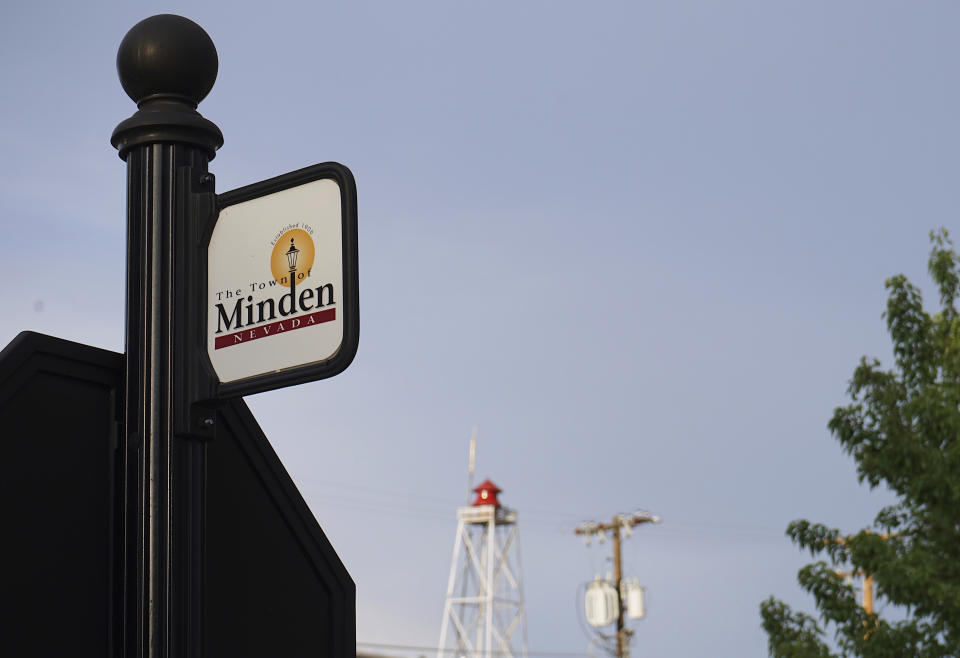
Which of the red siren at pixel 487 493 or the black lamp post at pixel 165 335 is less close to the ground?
the red siren at pixel 487 493

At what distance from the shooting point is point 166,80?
2.66 m

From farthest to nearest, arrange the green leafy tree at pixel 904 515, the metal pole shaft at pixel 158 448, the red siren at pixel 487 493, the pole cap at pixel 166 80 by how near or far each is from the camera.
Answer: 1. the red siren at pixel 487 493
2. the green leafy tree at pixel 904 515
3. the pole cap at pixel 166 80
4. the metal pole shaft at pixel 158 448

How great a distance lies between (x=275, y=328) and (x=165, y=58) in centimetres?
65

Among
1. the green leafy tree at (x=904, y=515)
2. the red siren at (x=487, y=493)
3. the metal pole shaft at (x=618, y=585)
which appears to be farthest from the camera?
the red siren at (x=487, y=493)

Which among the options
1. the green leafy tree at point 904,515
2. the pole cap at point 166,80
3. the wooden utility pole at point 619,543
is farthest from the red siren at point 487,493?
the pole cap at point 166,80

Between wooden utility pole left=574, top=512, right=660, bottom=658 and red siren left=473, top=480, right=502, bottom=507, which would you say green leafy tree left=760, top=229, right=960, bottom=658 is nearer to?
wooden utility pole left=574, top=512, right=660, bottom=658

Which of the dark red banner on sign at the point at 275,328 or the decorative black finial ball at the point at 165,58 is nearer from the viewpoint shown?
the dark red banner on sign at the point at 275,328

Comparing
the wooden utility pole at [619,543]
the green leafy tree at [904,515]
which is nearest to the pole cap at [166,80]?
the green leafy tree at [904,515]

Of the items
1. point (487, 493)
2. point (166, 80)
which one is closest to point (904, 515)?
point (166, 80)

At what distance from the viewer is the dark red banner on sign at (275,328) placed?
2383mm

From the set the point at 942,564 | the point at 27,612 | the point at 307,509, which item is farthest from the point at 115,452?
the point at 942,564

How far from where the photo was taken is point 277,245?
2.47 metres

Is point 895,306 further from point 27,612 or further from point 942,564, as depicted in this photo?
point 27,612

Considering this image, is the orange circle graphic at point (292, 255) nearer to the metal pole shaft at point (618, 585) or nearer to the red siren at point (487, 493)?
the metal pole shaft at point (618, 585)
